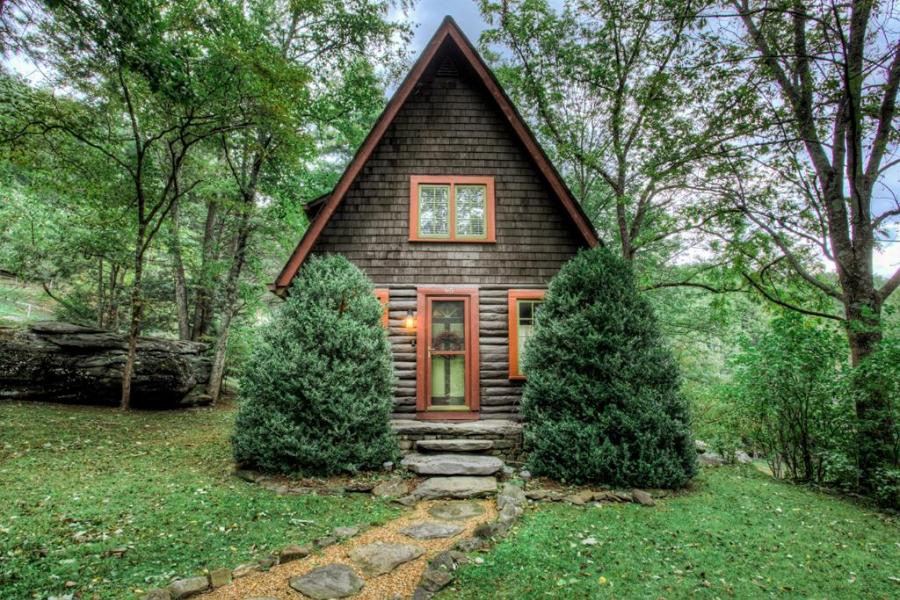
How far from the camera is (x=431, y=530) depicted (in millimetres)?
4625

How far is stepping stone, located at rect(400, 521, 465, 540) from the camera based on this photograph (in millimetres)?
4496

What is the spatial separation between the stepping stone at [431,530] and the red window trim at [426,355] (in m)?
3.33

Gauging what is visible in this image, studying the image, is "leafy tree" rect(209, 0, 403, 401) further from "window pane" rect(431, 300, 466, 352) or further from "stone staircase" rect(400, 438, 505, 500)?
"stone staircase" rect(400, 438, 505, 500)

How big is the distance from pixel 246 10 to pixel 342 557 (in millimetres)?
14528

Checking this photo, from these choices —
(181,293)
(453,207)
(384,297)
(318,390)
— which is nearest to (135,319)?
(181,293)

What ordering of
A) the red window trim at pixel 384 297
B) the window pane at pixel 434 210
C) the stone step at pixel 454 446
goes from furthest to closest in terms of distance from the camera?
the window pane at pixel 434 210 < the red window trim at pixel 384 297 < the stone step at pixel 454 446

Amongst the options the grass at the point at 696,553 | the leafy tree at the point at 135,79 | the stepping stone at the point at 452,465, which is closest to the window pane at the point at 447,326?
the stepping stone at the point at 452,465

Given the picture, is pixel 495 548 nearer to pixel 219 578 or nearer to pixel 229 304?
pixel 219 578

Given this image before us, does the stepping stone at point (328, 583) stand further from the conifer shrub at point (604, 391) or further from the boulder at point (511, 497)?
the conifer shrub at point (604, 391)

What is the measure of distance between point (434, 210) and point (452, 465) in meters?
4.82

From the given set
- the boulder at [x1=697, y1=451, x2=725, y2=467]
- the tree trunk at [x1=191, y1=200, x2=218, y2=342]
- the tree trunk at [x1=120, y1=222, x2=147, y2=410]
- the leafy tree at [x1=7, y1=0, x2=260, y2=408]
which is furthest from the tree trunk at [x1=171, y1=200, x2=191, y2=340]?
the boulder at [x1=697, y1=451, x2=725, y2=467]

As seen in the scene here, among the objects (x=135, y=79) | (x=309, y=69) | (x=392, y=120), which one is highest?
(x=309, y=69)

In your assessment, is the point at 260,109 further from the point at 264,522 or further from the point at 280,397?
the point at 264,522

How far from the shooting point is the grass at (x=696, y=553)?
3508 mm
